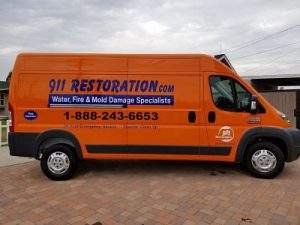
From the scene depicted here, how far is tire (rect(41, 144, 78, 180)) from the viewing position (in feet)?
18.5

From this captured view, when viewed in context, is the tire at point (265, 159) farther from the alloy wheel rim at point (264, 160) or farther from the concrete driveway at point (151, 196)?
the concrete driveway at point (151, 196)

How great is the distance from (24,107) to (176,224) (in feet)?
11.9

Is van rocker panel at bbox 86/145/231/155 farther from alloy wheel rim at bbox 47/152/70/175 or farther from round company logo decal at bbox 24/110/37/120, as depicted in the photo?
round company logo decal at bbox 24/110/37/120

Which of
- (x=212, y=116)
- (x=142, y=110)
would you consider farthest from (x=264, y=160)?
(x=142, y=110)

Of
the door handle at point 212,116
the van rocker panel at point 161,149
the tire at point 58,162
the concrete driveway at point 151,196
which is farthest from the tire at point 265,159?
the tire at point 58,162

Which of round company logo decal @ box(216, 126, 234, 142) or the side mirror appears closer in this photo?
the side mirror

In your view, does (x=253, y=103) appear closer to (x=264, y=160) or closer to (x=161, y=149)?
(x=264, y=160)

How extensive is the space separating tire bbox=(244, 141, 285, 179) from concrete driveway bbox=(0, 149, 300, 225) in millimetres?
167

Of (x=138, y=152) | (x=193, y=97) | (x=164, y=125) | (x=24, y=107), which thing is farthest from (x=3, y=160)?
(x=193, y=97)

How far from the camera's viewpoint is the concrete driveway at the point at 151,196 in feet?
13.1

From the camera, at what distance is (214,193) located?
4914mm

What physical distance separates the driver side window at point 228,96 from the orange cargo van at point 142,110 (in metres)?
0.02

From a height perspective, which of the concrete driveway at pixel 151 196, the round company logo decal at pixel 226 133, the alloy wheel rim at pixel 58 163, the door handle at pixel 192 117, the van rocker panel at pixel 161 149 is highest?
the door handle at pixel 192 117

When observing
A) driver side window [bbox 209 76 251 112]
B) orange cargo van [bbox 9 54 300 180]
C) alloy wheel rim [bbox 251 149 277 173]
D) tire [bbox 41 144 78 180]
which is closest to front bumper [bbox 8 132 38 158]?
orange cargo van [bbox 9 54 300 180]
